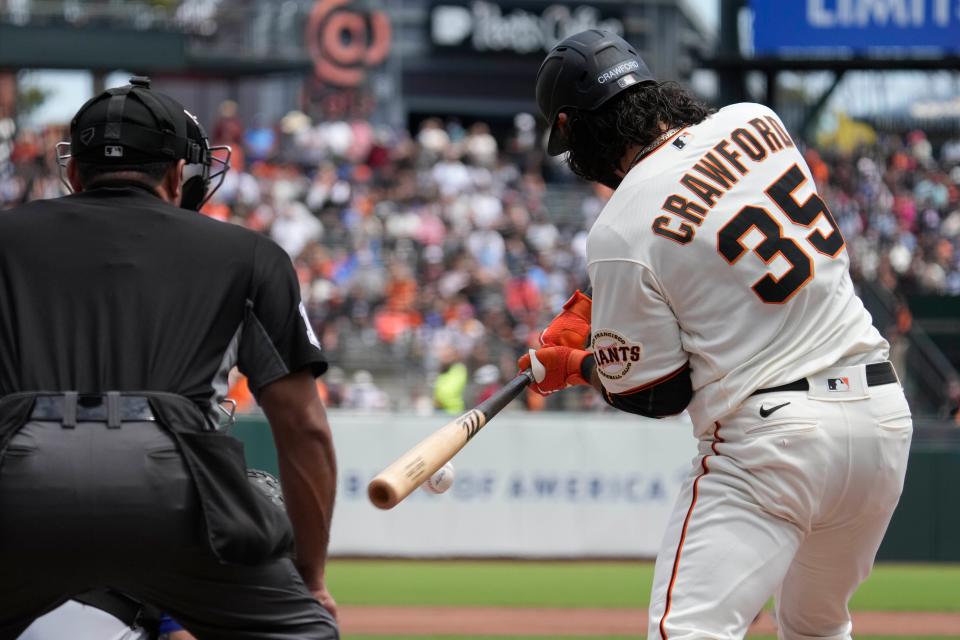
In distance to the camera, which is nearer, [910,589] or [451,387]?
[910,589]

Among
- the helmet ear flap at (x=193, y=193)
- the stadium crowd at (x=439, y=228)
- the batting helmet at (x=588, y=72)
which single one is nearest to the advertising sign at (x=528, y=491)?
the stadium crowd at (x=439, y=228)

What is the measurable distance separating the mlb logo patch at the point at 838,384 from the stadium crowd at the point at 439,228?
35.1 feet

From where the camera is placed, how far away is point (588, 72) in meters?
4.18

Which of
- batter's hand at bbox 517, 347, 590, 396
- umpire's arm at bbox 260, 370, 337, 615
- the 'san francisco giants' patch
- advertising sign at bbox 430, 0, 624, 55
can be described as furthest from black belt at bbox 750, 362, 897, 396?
advertising sign at bbox 430, 0, 624, 55

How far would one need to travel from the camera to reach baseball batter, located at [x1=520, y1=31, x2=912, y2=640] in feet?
12.4

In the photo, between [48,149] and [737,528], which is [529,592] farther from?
[48,149]

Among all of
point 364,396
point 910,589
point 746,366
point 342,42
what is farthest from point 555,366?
point 342,42

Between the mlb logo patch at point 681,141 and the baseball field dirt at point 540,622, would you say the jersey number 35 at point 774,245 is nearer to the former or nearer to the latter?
the mlb logo patch at point 681,141

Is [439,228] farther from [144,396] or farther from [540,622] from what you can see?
[144,396]

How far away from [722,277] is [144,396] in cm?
152

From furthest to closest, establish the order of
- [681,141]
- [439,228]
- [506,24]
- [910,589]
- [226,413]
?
1. [506,24]
2. [439,228]
3. [910,589]
4. [681,141]
5. [226,413]

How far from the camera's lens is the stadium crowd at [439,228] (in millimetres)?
16297

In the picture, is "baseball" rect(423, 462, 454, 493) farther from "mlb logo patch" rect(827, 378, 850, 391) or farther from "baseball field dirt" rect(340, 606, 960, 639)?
"baseball field dirt" rect(340, 606, 960, 639)

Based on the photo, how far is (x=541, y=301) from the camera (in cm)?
1817
